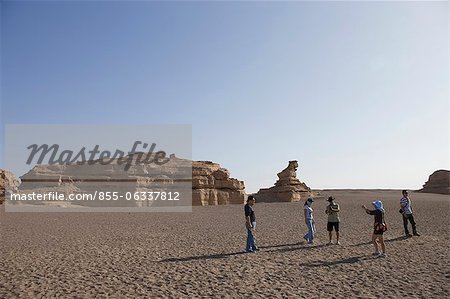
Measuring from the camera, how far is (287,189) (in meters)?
51.0

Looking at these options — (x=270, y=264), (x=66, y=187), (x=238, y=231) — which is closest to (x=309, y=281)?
(x=270, y=264)

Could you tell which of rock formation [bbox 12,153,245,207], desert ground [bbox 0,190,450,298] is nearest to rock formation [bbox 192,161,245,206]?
rock formation [bbox 12,153,245,207]

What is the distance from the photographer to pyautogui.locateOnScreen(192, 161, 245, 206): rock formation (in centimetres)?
4841

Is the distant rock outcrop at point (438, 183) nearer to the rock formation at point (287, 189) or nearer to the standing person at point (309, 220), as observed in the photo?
the rock formation at point (287, 189)

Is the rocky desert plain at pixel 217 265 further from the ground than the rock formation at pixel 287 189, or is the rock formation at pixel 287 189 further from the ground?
the rock formation at pixel 287 189

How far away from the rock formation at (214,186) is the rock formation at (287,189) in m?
4.73

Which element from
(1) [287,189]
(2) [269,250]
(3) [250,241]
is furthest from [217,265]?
(1) [287,189]

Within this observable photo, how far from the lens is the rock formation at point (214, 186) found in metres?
48.4

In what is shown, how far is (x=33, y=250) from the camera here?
13.9m

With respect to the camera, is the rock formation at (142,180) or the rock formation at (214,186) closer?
the rock formation at (142,180)

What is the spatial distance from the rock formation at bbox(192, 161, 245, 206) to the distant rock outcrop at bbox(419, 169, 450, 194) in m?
48.2

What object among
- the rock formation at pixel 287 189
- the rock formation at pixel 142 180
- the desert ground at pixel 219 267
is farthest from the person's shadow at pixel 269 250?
the rock formation at pixel 287 189

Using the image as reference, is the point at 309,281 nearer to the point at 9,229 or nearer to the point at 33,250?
the point at 33,250

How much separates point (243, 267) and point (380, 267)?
439cm
